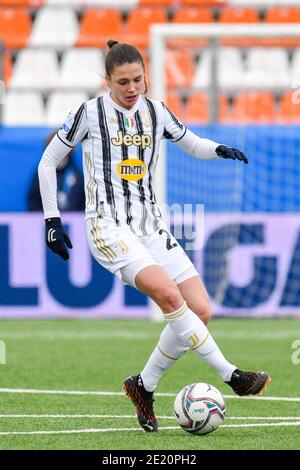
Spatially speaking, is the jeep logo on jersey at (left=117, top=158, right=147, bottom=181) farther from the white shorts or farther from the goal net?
the goal net

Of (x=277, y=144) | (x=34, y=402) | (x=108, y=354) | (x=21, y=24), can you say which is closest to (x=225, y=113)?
(x=277, y=144)

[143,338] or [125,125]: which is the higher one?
[125,125]

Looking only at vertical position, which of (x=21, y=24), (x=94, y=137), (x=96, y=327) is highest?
(x=21, y=24)

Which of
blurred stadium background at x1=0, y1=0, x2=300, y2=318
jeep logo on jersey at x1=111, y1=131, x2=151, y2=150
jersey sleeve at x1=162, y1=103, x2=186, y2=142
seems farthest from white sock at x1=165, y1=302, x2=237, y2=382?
blurred stadium background at x1=0, y1=0, x2=300, y2=318

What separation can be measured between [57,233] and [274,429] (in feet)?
5.16

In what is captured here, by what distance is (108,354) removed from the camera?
34.6 ft

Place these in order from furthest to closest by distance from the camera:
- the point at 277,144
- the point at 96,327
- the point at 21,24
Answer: the point at 21,24 → the point at 277,144 → the point at 96,327

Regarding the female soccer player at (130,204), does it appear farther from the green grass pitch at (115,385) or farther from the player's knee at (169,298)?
the green grass pitch at (115,385)

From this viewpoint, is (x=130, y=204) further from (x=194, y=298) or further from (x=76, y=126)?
(x=194, y=298)

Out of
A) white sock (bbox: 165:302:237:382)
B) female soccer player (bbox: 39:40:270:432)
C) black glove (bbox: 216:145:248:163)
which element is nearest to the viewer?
white sock (bbox: 165:302:237:382)

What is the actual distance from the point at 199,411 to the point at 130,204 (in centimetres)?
119

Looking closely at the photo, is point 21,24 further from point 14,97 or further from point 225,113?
point 225,113

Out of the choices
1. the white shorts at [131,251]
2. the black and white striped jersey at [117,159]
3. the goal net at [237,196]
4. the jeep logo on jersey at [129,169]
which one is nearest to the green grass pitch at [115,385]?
the goal net at [237,196]

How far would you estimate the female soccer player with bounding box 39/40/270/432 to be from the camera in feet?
21.1
